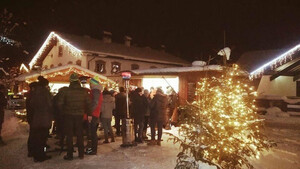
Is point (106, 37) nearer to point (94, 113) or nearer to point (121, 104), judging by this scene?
point (121, 104)

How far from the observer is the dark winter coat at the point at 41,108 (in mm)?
6422

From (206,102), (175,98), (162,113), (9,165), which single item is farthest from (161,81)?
Result: (9,165)

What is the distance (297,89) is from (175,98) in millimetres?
13574

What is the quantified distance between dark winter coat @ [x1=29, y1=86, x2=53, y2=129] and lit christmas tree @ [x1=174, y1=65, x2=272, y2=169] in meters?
3.40

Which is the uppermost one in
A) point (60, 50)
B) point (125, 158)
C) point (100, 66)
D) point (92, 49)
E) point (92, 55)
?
point (60, 50)

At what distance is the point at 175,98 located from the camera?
12914 millimetres

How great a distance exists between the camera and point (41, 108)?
648cm

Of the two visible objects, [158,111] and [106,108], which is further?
[158,111]

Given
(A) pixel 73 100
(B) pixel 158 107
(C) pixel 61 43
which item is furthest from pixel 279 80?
(C) pixel 61 43

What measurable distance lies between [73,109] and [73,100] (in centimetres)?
23

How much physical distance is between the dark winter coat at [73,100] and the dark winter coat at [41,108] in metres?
0.36

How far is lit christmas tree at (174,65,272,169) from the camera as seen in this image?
5.56 meters

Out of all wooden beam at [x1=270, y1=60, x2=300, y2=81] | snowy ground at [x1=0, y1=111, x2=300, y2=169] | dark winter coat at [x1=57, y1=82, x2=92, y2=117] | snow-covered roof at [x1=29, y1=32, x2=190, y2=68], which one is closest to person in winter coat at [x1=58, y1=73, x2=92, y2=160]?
dark winter coat at [x1=57, y1=82, x2=92, y2=117]

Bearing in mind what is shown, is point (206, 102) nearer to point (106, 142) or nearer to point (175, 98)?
point (106, 142)
